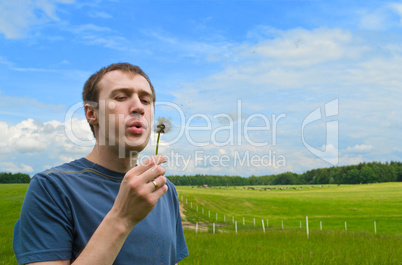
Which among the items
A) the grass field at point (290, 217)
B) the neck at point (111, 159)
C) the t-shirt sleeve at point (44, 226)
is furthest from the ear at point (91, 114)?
the grass field at point (290, 217)

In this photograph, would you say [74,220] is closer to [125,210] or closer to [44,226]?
[44,226]

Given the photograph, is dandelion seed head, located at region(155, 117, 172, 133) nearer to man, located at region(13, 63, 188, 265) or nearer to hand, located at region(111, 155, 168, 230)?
man, located at region(13, 63, 188, 265)

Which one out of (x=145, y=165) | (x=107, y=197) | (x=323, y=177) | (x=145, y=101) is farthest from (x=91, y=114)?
(x=323, y=177)

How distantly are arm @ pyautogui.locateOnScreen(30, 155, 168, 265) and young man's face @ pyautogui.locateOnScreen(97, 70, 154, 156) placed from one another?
0.48 meters

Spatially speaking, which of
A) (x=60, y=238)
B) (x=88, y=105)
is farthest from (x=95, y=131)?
(x=60, y=238)

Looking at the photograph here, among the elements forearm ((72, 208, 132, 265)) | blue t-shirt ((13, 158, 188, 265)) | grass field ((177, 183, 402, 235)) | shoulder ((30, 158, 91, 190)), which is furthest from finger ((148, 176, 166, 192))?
grass field ((177, 183, 402, 235))

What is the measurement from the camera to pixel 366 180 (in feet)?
441

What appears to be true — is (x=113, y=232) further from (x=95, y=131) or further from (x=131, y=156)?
(x=95, y=131)

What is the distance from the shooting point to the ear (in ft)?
7.71

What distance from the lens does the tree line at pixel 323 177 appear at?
13362 cm

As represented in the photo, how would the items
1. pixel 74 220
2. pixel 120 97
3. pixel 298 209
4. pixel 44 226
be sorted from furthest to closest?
pixel 298 209
pixel 120 97
pixel 74 220
pixel 44 226

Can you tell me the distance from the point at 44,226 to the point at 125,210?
1.83 ft

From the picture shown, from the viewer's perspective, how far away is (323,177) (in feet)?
502

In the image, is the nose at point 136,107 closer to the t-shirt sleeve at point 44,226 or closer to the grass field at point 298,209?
the t-shirt sleeve at point 44,226
